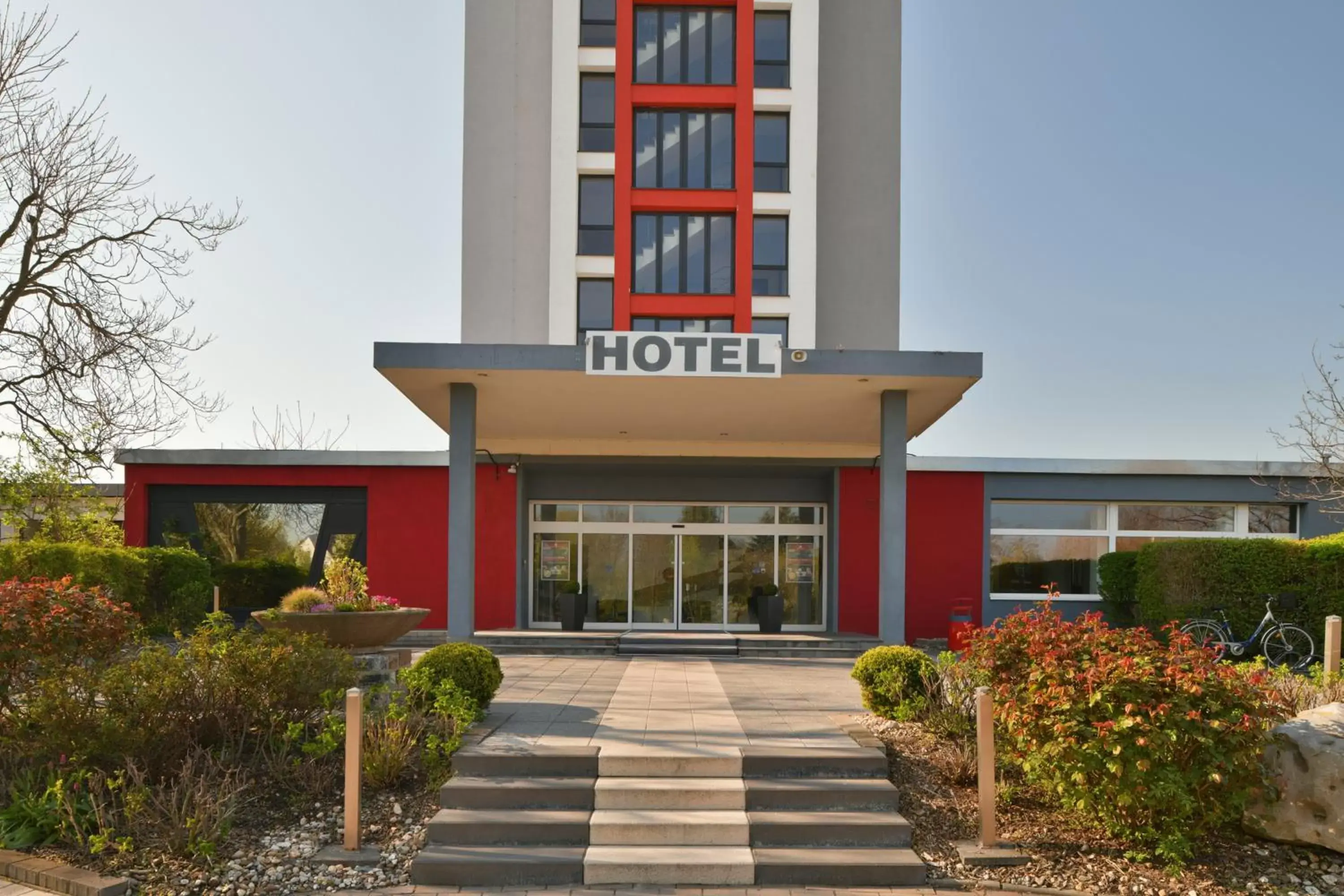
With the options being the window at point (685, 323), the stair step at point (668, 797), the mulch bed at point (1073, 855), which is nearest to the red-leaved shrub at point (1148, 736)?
the mulch bed at point (1073, 855)

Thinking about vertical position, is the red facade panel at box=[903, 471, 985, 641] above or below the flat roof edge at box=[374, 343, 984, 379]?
below

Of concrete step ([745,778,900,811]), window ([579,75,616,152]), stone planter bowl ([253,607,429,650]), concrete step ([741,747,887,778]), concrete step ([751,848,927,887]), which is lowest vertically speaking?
concrete step ([751,848,927,887])

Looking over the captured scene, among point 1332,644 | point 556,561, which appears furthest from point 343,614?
point 556,561

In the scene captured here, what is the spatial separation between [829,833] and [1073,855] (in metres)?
1.55

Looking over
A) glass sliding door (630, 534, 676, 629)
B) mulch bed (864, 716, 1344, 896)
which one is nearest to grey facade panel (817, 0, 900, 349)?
glass sliding door (630, 534, 676, 629)

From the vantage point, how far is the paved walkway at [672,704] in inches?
309

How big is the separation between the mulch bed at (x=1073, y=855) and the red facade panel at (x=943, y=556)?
11.6 metres

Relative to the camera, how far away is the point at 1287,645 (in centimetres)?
1417

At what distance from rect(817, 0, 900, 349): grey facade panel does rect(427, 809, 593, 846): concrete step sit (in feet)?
63.6

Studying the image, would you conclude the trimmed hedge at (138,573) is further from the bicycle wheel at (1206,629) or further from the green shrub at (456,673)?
the bicycle wheel at (1206,629)

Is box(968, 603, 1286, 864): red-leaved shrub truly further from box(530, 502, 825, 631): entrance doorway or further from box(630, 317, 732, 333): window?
box(630, 317, 732, 333): window

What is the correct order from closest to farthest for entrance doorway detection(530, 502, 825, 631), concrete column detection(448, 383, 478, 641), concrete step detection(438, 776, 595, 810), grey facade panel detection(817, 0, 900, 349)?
1. concrete step detection(438, 776, 595, 810)
2. concrete column detection(448, 383, 478, 641)
3. entrance doorway detection(530, 502, 825, 631)
4. grey facade panel detection(817, 0, 900, 349)

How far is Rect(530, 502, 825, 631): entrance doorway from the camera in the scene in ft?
61.5

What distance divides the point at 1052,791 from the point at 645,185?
1876cm
